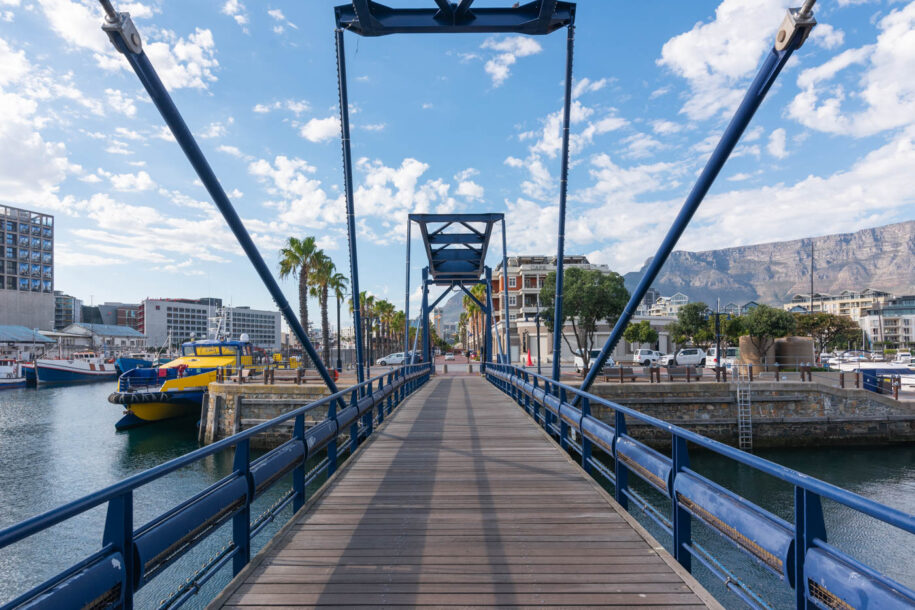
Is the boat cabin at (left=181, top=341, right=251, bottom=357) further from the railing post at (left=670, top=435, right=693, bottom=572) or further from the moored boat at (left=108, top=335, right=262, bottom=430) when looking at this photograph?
the railing post at (left=670, top=435, right=693, bottom=572)

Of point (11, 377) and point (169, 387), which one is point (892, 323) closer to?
point (169, 387)

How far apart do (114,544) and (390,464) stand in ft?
16.9

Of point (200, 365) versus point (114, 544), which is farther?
point (200, 365)

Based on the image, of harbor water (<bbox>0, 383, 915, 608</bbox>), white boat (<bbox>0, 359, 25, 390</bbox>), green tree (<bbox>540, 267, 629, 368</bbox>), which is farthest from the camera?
white boat (<bbox>0, 359, 25, 390</bbox>)

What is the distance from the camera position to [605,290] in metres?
35.0

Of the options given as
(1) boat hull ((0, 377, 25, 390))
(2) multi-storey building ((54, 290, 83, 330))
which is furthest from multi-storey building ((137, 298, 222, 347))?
(1) boat hull ((0, 377, 25, 390))

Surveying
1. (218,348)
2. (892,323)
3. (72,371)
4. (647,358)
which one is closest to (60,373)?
(72,371)

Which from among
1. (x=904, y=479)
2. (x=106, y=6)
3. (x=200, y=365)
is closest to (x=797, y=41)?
(x=106, y=6)

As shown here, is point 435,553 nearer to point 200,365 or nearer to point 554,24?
point 554,24

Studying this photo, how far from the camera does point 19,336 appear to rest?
268 ft

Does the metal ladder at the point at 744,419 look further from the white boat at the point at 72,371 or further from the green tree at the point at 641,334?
the white boat at the point at 72,371

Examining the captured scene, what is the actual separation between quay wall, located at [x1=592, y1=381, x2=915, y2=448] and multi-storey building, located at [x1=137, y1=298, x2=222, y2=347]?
147 metres

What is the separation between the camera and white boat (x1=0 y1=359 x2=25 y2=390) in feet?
178

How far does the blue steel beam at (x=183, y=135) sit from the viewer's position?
14.9 feet
